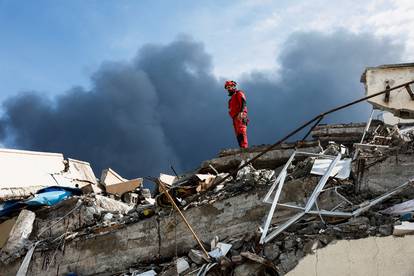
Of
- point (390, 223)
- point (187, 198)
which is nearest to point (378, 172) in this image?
point (390, 223)

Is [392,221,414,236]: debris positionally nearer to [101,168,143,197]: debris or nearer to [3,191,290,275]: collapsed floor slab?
[3,191,290,275]: collapsed floor slab

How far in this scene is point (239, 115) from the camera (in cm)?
1239

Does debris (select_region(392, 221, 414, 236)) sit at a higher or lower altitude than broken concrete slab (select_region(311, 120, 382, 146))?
lower

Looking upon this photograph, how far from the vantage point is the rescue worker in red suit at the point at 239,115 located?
12.3 m

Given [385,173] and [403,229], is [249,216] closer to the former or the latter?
[385,173]

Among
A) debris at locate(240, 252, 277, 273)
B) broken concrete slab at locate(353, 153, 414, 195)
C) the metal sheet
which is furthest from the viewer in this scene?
broken concrete slab at locate(353, 153, 414, 195)

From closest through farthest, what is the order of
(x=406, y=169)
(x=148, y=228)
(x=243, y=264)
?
(x=243, y=264) < (x=406, y=169) < (x=148, y=228)

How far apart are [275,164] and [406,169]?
3582 mm

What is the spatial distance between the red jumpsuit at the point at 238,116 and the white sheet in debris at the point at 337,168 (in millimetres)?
3576

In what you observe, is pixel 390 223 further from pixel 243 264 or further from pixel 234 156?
pixel 234 156

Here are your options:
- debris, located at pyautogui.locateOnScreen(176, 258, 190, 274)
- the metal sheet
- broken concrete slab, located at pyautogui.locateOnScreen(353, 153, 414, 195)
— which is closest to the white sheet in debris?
broken concrete slab, located at pyautogui.locateOnScreen(353, 153, 414, 195)

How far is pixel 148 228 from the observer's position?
953cm

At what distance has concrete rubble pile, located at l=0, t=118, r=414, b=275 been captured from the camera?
295 inches

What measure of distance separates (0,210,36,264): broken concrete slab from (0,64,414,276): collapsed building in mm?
18
